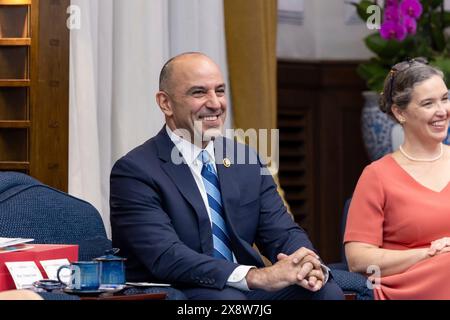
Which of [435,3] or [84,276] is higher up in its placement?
[435,3]

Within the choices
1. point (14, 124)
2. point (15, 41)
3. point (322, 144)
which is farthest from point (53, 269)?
point (322, 144)

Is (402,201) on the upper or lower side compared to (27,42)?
lower

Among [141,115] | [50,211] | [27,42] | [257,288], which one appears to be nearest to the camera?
[257,288]

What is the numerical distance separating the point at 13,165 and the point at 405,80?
1.45 meters

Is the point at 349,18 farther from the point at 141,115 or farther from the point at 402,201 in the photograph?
the point at 402,201

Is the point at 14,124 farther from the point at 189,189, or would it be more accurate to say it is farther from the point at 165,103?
the point at 189,189

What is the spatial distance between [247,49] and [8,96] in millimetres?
1194

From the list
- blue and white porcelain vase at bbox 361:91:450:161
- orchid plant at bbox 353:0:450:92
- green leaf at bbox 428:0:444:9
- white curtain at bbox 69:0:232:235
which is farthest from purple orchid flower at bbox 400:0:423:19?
white curtain at bbox 69:0:232:235

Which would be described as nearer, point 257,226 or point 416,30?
point 257,226

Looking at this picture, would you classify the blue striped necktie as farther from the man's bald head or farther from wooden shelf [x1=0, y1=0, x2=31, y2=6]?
wooden shelf [x1=0, y1=0, x2=31, y2=6]

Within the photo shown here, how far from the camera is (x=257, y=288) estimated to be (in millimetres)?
2811

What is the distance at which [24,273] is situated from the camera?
273 centimetres

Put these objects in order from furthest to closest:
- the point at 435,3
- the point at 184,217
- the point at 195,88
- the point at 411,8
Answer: the point at 435,3, the point at 411,8, the point at 195,88, the point at 184,217

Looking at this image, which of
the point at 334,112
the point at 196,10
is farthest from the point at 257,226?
the point at 334,112
